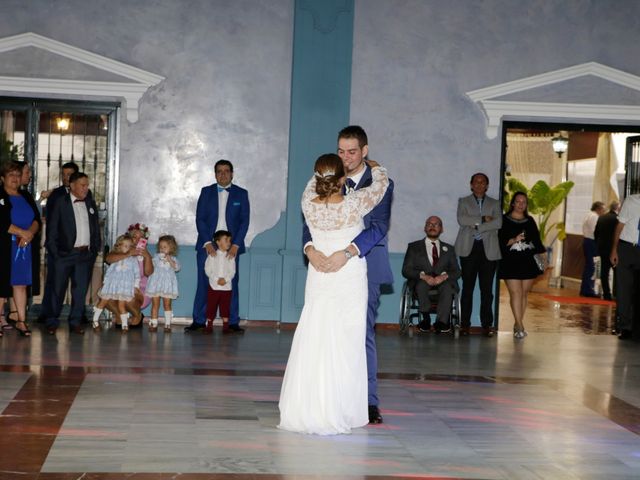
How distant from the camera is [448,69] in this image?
1136 cm

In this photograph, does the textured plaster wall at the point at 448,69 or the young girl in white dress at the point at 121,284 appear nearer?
the young girl in white dress at the point at 121,284

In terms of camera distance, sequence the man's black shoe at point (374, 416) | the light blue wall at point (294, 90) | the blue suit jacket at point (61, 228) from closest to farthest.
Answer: the man's black shoe at point (374, 416)
the blue suit jacket at point (61, 228)
the light blue wall at point (294, 90)

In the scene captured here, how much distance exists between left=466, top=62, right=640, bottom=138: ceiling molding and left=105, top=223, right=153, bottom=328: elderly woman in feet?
12.7

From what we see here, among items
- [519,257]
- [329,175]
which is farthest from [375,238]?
[519,257]

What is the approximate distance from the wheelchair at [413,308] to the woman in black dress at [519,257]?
0.58 m

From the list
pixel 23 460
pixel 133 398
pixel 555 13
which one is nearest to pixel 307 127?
pixel 555 13

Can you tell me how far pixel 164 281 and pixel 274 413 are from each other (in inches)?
169

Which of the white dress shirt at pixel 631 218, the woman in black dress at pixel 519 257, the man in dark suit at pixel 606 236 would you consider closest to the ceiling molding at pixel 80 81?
the woman in black dress at pixel 519 257

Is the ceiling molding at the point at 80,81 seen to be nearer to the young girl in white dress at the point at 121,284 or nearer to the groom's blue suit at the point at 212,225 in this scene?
the groom's blue suit at the point at 212,225

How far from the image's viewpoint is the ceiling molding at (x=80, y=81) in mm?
10680

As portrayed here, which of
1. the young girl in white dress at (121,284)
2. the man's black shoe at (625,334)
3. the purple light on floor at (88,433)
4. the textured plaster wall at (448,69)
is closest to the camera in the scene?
the purple light on floor at (88,433)

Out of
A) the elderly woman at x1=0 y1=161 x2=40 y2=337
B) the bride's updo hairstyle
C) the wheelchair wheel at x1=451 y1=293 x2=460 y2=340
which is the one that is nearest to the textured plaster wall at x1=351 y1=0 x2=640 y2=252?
the wheelchair wheel at x1=451 y1=293 x2=460 y2=340

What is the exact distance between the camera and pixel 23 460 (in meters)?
5.06

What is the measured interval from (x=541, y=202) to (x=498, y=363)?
10620 mm
